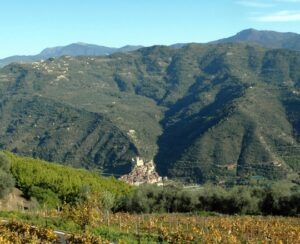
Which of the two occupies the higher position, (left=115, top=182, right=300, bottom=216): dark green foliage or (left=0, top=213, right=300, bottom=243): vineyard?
(left=0, top=213, right=300, bottom=243): vineyard

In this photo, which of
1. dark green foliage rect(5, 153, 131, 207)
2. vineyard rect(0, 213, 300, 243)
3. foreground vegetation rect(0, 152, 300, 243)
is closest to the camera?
vineyard rect(0, 213, 300, 243)

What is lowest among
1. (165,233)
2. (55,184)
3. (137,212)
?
(137,212)

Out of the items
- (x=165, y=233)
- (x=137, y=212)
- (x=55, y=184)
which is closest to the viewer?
(x=165, y=233)

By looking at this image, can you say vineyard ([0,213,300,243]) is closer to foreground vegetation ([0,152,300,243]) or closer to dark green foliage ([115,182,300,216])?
foreground vegetation ([0,152,300,243])

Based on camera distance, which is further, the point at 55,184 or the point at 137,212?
the point at 55,184

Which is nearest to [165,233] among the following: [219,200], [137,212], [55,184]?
[219,200]

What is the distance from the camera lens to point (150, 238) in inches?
1459

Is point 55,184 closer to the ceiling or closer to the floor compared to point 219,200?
closer to the floor

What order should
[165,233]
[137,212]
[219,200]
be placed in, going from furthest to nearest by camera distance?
[137,212], [219,200], [165,233]

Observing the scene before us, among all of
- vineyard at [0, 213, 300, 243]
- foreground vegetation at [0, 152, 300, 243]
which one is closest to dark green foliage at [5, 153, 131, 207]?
foreground vegetation at [0, 152, 300, 243]

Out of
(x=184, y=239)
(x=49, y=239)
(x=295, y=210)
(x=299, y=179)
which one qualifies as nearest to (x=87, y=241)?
(x=49, y=239)

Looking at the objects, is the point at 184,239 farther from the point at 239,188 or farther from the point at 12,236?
the point at 239,188

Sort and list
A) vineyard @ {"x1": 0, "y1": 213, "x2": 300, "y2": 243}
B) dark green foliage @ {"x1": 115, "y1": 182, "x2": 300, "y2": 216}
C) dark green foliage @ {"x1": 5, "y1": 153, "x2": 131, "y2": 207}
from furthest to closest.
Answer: dark green foliage @ {"x1": 5, "y1": 153, "x2": 131, "y2": 207} → dark green foliage @ {"x1": 115, "y1": 182, "x2": 300, "y2": 216} → vineyard @ {"x1": 0, "y1": 213, "x2": 300, "y2": 243}

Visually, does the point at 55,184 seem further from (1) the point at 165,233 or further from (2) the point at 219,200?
(1) the point at 165,233
